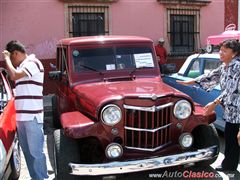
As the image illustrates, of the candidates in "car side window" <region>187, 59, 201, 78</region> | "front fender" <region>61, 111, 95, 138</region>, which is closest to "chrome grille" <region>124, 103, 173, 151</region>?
"front fender" <region>61, 111, 95, 138</region>

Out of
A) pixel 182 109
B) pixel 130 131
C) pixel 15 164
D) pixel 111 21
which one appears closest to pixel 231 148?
pixel 182 109

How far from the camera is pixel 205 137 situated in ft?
14.0

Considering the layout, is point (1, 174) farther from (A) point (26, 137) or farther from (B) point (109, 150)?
(B) point (109, 150)

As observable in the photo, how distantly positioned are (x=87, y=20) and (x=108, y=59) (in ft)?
19.1

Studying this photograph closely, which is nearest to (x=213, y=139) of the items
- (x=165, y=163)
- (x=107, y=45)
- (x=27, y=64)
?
(x=165, y=163)

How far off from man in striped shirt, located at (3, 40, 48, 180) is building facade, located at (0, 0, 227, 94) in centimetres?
609

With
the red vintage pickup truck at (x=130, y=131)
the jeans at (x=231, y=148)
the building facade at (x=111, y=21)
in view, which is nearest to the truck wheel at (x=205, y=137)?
the red vintage pickup truck at (x=130, y=131)

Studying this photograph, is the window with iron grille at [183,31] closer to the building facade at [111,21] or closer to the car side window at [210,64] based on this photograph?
the building facade at [111,21]

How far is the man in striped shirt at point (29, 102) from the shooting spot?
12.4 feet

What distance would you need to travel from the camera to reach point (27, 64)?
3756 millimetres

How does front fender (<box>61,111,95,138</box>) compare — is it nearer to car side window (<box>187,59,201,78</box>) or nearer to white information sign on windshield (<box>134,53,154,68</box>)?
white information sign on windshield (<box>134,53,154,68</box>)

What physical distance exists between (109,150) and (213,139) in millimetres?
1258

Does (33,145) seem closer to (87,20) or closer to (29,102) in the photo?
(29,102)

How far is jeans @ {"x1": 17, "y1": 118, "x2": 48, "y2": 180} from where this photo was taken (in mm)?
3820
